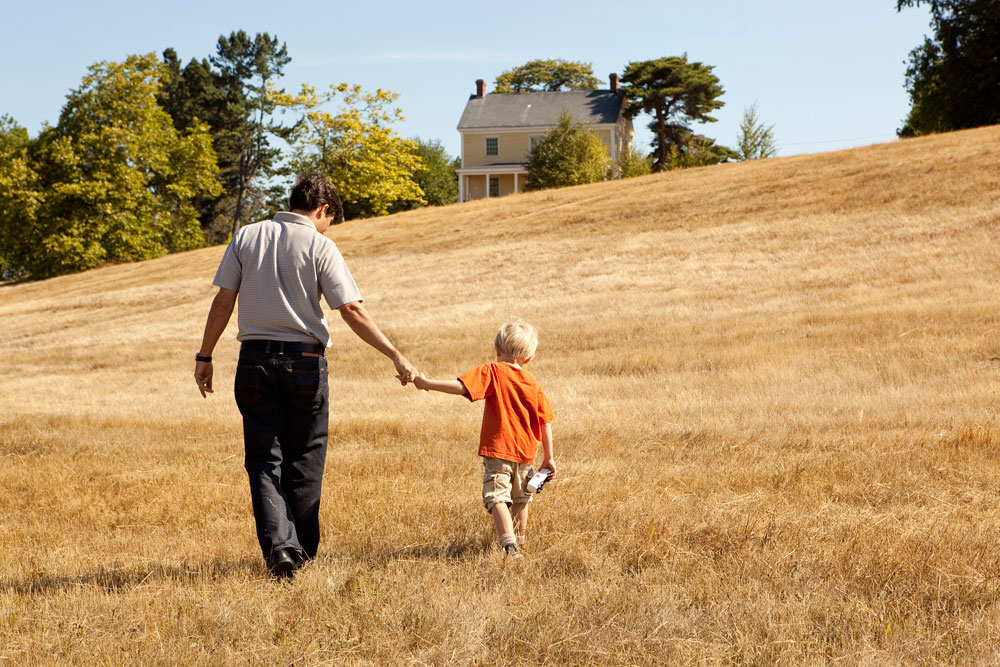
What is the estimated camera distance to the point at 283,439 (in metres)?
4.91

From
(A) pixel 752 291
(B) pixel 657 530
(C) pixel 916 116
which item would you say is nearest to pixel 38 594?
(B) pixel 657 530

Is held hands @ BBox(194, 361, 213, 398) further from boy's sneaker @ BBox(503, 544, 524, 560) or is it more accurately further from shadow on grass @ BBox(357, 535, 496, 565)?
boy's sneaker @ BBox(503, 544, 524, 560)

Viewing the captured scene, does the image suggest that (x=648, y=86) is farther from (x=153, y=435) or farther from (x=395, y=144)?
(x=153, y=435)

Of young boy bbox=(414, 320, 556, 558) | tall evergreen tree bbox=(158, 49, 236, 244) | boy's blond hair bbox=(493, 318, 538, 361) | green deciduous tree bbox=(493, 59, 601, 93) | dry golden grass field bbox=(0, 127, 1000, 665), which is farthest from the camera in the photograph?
green deciduous tree bbox=(493, 59, 601, 93)

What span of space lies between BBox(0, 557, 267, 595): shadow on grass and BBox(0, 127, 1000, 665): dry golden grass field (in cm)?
2

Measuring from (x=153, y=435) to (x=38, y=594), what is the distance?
510cm

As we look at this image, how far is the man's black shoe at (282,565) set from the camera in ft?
15.0

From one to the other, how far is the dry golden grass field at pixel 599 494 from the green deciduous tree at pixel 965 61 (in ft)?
101

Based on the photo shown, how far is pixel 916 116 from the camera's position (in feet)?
186

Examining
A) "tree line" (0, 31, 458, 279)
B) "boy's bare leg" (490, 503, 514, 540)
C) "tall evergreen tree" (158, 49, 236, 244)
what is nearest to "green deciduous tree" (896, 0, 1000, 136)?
"tree line" (0, 31, 458, 279)

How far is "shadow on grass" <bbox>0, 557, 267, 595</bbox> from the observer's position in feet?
15.0

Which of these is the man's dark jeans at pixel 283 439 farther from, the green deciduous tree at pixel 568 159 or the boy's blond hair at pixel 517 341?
the green deciduous tree at pixel 568 159

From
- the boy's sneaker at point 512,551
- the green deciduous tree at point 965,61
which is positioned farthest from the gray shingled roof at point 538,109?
the boy's sneaker at point 512,551

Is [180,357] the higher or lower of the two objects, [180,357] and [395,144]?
the lower
